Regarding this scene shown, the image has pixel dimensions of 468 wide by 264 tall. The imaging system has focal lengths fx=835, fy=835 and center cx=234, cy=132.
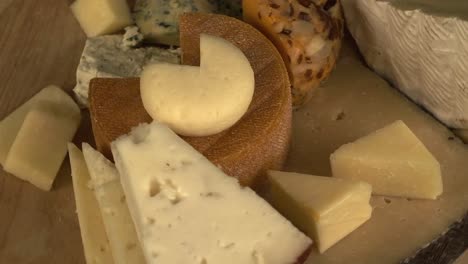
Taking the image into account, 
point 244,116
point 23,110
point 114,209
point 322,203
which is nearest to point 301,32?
point 244,116

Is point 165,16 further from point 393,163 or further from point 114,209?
point 393,163

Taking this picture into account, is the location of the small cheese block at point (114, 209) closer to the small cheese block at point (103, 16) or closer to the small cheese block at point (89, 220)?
the small cheese block at point (89, 220)

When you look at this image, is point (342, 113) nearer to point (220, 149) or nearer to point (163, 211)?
point (220, 149)

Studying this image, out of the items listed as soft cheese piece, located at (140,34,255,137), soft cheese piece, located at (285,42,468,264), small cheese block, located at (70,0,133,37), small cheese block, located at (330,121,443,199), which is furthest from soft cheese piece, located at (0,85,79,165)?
small cheese block, located at (330,121,443,199)

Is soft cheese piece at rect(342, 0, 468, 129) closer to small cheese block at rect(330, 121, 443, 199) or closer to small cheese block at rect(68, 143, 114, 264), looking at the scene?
small cheese block at rect(330, 121, 443, 199)

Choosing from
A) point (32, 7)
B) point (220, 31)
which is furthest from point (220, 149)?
point (32, 7)
